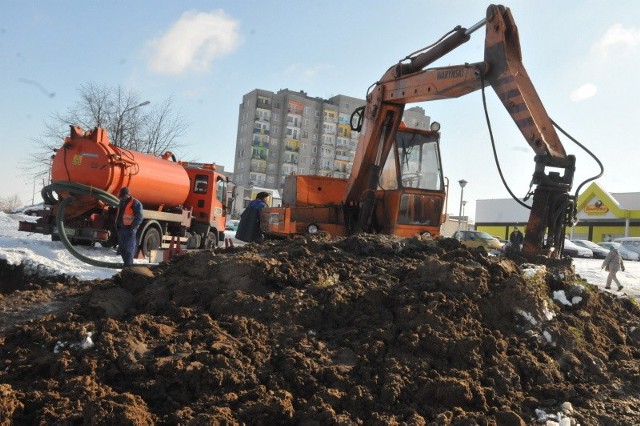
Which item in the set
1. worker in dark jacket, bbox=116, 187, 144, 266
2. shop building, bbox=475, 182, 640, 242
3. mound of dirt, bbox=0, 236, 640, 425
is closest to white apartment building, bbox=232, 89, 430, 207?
shop building, bbox=475, 182, 640, 242

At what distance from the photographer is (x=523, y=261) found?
271 inches

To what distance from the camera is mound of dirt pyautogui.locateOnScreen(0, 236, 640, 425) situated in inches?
143

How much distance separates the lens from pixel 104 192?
455 inches

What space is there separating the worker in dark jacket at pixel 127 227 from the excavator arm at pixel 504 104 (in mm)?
3987

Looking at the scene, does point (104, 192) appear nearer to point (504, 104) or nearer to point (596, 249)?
point (504, 104)

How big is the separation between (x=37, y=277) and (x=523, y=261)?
24.9 feet

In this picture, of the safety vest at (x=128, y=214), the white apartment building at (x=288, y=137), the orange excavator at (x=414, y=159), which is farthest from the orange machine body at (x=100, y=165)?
the white apartment building at (x=288, y=137)

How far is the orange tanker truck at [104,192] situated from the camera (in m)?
11.8

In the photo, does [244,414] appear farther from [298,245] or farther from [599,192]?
[599,192]

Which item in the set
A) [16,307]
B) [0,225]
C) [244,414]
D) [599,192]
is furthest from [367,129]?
[599,192]

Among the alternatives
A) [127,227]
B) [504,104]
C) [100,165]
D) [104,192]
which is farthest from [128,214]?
[504,104]

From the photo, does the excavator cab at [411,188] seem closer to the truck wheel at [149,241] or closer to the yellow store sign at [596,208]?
the truck wheel at [149,241]

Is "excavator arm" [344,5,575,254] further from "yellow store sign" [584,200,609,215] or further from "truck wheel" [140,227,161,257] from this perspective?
"yellow store sign" [584,200,609,215]

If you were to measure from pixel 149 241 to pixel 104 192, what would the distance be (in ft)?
6.41
